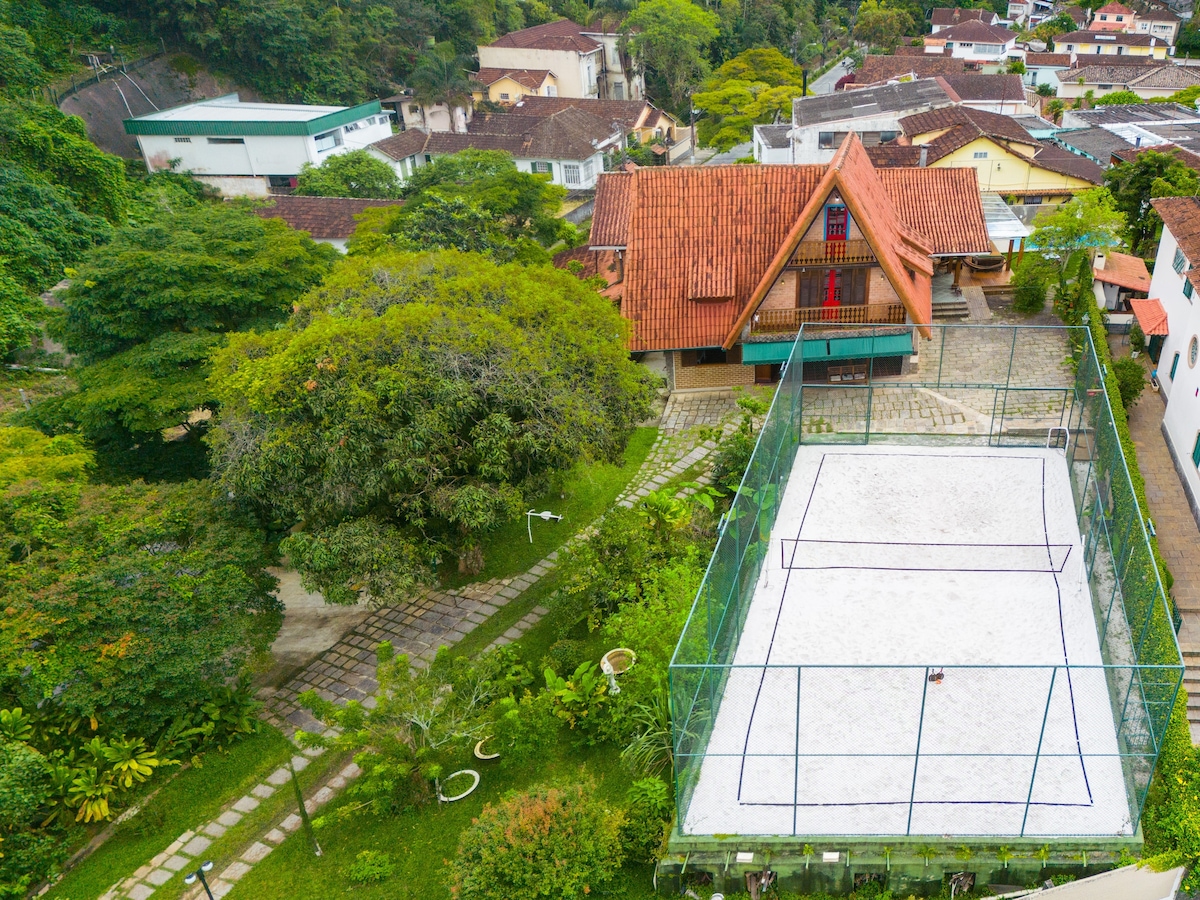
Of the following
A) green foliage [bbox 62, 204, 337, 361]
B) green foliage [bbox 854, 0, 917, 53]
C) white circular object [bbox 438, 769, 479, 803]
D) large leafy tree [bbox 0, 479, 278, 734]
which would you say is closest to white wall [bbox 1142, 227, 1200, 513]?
white circular object [bbox 438, 769, 479, 803]

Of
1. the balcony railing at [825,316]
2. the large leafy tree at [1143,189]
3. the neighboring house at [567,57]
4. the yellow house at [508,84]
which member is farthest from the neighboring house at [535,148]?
the balcony railing at [825,316]

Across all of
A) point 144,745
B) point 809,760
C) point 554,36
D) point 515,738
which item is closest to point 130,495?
point 144,745

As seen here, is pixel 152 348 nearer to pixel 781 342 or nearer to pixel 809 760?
pixel 781 342

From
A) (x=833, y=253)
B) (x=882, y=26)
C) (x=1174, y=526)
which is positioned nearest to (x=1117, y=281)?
(x=833, y=253)

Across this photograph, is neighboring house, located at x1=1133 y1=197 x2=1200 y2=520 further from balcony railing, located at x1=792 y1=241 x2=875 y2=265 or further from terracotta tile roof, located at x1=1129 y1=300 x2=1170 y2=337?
balcony railing, located at x1=792 y1=241 x2=875 y2=265

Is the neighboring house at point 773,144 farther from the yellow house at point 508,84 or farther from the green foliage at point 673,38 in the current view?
the green foliage at point 673,38

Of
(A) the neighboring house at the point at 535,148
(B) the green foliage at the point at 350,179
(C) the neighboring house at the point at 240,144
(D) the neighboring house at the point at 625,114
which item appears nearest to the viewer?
(B) the green foliage at the point at 350,179
